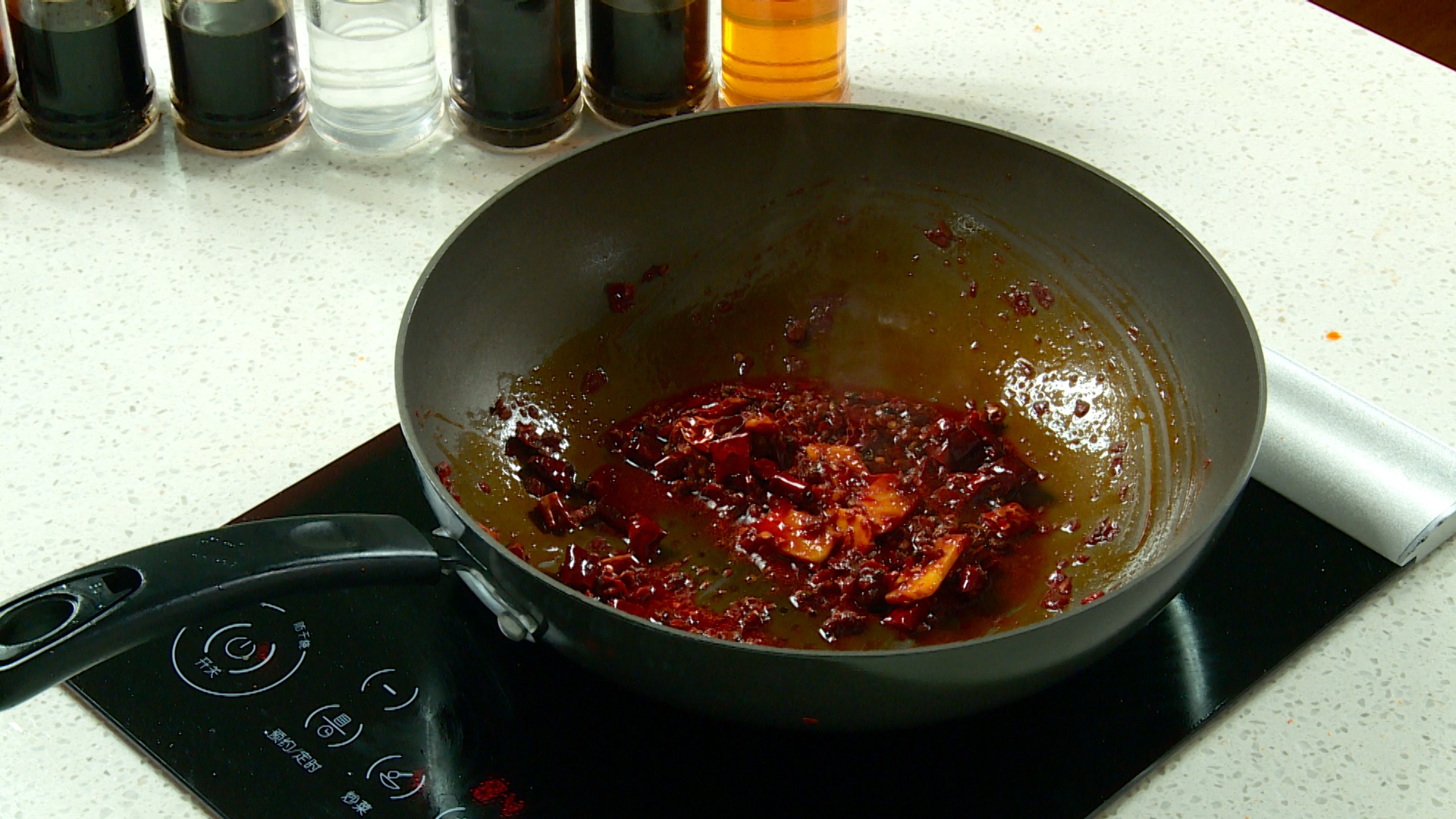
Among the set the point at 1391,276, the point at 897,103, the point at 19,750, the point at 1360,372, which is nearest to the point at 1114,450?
the point at 1360,372

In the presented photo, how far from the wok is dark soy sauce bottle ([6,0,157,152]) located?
38 cm

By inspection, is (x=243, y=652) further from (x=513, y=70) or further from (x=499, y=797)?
(x=513, y=70)

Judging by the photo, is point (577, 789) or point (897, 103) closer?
point (577, 789)

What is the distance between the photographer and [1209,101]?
1146mm

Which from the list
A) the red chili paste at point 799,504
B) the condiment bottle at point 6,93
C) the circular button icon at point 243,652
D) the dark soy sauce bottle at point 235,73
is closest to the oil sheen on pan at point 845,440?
the red chili paste at point 799,504

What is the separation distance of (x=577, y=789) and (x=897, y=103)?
0.68 meters

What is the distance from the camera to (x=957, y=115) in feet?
3.70

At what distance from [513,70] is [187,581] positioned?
23.2 inches

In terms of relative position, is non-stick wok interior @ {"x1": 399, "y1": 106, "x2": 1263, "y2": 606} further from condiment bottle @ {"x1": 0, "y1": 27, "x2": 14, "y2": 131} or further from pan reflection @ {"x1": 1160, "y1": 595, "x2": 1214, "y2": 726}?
condiment bottle @ {"x1": 0, "y1": 27, "x2": 14, "y2": 131}

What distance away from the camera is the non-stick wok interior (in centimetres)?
75

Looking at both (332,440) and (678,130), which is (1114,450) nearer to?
(678,130)

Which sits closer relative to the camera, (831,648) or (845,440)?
(831,648)

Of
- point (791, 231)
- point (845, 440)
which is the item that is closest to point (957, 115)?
point (791, 231)

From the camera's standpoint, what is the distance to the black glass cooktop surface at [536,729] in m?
0.63
